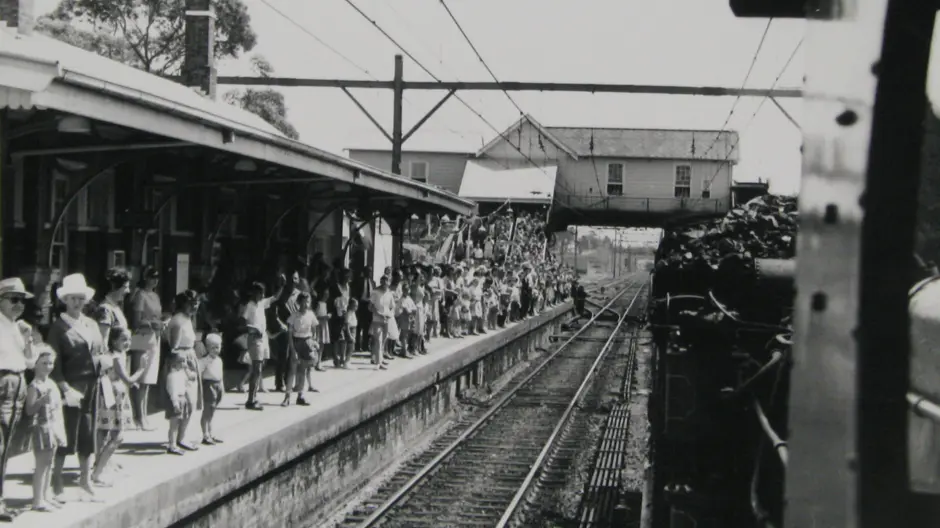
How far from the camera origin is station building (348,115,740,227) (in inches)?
1770

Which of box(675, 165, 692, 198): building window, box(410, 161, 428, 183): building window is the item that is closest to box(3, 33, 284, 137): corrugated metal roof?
box(410, 161, 428, 183): building window

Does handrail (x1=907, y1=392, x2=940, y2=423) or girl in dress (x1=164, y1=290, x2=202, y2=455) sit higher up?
handrail (x1=907, y1=392, x2=940, y2=423)

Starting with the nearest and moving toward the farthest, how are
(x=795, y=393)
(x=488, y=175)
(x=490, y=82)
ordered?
(x=795, y=393) → (x=490, y=82) → (x=488, y=175)

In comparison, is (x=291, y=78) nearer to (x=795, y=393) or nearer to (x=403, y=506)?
A: (x=403, y=506)

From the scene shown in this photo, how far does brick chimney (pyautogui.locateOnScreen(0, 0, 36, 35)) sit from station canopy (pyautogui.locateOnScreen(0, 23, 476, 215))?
198mm

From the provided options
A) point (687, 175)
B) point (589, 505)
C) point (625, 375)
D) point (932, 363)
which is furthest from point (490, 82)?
point (687, 175)

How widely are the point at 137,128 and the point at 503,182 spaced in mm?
37632

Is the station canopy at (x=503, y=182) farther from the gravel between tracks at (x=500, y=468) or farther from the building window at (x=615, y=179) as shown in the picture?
the gravel between tracks at (x=500, y=468)

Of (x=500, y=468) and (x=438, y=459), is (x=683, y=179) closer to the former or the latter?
(x=500, y=468)

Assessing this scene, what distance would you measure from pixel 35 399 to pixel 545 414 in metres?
12.9

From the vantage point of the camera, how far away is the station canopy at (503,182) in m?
43.7

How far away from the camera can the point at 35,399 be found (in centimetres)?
682

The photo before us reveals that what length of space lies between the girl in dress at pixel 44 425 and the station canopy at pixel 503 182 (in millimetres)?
35523

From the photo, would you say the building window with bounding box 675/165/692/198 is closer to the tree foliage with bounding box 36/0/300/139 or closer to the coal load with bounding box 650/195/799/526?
the tree foliage with bounding box 36/0/300/139
